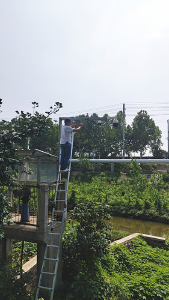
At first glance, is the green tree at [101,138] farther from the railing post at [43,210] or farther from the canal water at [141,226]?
the railing post at [43,210]

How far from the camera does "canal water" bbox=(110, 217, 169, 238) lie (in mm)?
10326

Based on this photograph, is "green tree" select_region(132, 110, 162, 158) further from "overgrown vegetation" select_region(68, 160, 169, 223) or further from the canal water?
the canal water

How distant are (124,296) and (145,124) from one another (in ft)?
101

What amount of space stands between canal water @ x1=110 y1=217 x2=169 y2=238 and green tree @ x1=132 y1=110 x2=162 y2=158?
22.2 metres

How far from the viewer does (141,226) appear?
1130 cm

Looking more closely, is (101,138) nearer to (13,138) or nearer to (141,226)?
(141,226)

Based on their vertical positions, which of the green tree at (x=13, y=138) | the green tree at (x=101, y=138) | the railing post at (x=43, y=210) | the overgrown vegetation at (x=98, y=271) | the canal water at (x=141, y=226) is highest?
the green tree at (x=101, y=138)

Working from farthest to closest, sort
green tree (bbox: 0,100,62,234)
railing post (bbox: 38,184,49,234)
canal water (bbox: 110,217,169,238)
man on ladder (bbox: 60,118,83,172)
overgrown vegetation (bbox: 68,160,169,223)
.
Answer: overgrown vegetation (bbox: 68,160,169,223)
canal water (bbox: 110,217,169,238)
man on ladder (bbox: 60,118,83,172)
railing post (bbox: 38,184,49,234)
green tree (bbox: 0,100,62,234)

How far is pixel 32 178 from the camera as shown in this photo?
15.0 feet

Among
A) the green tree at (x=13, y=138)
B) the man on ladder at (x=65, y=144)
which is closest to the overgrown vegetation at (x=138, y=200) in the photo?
the man on ladder at (x=65, y=144)

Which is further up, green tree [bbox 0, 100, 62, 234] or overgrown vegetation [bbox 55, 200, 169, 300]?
green tree [bbox 0, 100, 62, 234]

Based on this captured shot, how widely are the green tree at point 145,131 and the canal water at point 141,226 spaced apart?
2224cm

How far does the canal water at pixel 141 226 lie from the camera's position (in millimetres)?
10326

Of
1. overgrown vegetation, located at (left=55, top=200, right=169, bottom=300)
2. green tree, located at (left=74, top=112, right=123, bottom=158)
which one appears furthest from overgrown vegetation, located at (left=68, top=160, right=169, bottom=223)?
green tree, located at (left=74, top=112, right=123, bottom=158)
